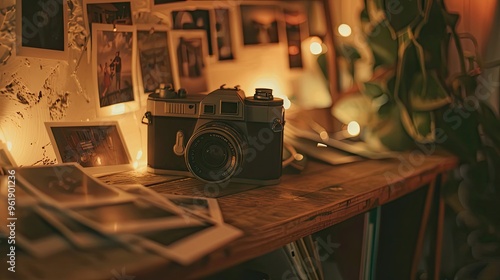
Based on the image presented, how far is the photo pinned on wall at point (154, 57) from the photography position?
4.10ft

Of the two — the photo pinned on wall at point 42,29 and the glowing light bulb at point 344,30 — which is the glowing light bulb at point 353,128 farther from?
the photo pinned on wall at point 42,29

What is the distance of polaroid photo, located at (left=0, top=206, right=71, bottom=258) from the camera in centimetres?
68

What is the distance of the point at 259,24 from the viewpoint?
5.21ft

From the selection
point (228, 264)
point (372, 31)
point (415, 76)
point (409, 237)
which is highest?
point (372, 31)

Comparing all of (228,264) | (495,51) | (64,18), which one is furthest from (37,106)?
(495,51)

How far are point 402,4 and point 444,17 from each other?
10 centimetres

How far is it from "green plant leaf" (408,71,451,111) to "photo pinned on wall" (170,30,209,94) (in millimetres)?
492

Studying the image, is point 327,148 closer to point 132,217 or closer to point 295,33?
point 295,33

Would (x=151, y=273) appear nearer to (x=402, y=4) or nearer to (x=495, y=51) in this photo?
(x=402, y=4)

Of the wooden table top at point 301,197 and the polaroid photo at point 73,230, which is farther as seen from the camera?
the wooden table top at point 301,197

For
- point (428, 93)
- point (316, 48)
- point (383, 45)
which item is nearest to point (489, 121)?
point (428, 93)

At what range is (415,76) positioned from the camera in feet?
4.49

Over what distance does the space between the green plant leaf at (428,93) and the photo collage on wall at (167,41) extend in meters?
0.44

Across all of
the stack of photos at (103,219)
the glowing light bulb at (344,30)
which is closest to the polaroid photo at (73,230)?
the stack of photos at (103,219)
